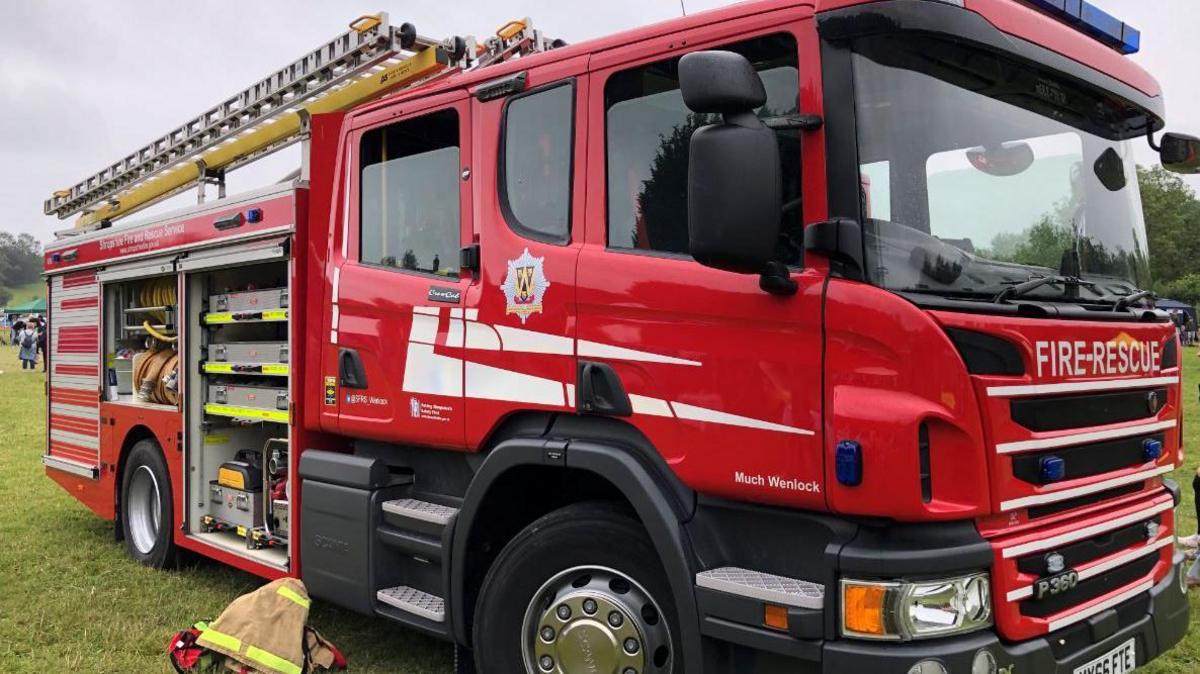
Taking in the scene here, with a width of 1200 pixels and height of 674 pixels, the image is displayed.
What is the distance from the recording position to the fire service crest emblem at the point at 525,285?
349cm

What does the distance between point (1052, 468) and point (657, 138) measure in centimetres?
165

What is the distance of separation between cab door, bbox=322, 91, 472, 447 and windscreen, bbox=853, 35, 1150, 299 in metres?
1.80

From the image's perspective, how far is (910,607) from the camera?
2.54m

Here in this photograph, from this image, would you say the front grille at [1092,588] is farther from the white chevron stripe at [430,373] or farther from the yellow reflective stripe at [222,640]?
the yellow reflective stripe at [222,640]

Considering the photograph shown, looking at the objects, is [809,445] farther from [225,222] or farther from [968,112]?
[225,222]

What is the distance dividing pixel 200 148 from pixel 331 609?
3.40m

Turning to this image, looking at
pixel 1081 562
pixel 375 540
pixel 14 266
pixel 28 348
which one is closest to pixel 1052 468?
pixel 1081 562

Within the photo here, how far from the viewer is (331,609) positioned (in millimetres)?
5410

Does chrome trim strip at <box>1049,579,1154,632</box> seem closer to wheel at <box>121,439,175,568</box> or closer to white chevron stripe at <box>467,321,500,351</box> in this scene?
white chevron stripe at <box>467,321,500,351</box>

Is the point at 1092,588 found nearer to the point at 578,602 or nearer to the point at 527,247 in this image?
the point at 578,602

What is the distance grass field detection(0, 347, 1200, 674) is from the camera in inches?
178

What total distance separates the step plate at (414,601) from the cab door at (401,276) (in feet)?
2.20

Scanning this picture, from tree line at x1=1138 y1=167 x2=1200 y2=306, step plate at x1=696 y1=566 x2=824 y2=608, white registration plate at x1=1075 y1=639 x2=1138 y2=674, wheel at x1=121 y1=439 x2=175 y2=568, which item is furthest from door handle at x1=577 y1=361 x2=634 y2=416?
tree line at x1=1138 y1=167 x2=1200 y2=306

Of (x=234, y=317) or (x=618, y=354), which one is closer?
(x=618, y=354)
